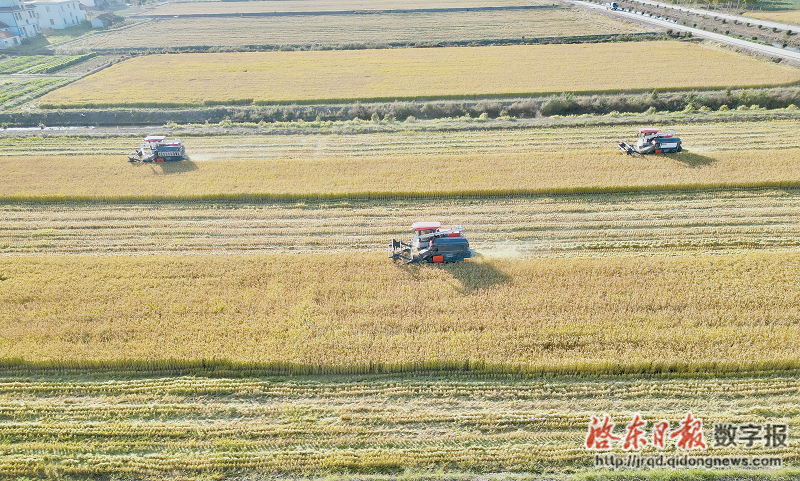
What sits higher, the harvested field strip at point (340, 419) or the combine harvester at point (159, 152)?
the combine harvester at point (159, 152)

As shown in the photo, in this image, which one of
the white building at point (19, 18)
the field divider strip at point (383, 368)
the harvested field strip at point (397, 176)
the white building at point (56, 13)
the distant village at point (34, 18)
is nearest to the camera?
the field divider strip at point (383, 368)

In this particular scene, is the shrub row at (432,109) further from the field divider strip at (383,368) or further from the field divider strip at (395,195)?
the field divider strip at (383,368)

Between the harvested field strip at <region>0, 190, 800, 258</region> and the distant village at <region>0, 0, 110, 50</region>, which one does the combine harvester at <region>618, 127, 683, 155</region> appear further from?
the distant village at <region>0, 0, 110, 50</region>

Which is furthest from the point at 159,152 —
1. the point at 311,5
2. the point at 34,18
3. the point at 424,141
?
the point at 311,5

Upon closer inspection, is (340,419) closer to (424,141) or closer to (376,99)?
(424,141)

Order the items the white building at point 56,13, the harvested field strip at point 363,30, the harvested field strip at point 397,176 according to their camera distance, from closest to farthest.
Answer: the harvested field strip at point 397,176
the harvested field strip at point 363,30
the white building at point 56,13

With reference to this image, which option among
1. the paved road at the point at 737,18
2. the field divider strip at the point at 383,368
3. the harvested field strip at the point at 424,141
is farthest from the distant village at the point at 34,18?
the paved road at the point at 737,18
